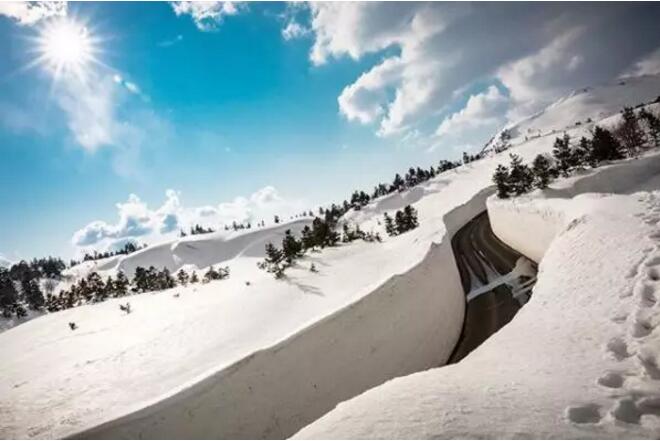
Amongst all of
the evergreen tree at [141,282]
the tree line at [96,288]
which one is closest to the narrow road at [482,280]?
the tree line at [96,288]

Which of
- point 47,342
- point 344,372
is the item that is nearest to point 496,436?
point 344,372

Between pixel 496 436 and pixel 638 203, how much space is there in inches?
546

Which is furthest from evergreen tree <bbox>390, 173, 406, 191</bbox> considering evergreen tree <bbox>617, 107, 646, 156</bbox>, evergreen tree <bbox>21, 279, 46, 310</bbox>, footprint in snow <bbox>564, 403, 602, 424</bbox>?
footprint in snow <bbox>564, 403, 602, 424</bbox>

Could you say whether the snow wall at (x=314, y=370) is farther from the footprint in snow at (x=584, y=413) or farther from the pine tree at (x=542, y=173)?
the pine tree at (x=542, y=173)

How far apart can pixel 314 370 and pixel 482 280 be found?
17.0m

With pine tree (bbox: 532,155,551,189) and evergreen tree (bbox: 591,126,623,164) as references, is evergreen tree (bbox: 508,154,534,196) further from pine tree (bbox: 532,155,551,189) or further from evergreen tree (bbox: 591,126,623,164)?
evergreen tree (bbox: 591,126,623,164)

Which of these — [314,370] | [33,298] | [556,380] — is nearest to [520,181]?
[314,370]

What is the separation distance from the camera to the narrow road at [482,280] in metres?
16.7

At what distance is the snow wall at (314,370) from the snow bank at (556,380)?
551 centimetres

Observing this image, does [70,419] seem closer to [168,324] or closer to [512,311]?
[168,324]

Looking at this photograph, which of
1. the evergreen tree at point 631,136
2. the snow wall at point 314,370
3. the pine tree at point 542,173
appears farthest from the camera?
the evergreen tree at point 631,136

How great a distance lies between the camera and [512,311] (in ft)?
57.2

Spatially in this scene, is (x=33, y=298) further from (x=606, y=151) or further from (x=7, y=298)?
(x=606, y=151)

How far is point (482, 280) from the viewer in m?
24.3
